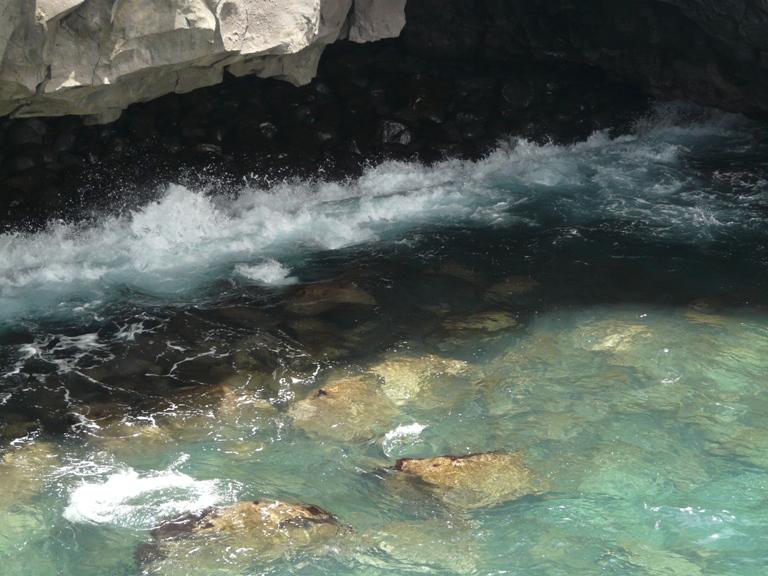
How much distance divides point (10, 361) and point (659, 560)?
596cm

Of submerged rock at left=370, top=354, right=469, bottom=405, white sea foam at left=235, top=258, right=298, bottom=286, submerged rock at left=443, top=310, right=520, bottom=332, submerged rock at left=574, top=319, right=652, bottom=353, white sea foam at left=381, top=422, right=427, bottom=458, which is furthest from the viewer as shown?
white sea foam at left=235, top=258, right=298, bottom=286

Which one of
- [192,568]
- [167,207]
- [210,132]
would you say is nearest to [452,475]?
[192,568]

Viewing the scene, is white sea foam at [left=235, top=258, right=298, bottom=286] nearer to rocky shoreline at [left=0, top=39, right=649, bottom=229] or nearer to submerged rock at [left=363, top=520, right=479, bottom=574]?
rocky shoreline at [left=0, top=39, right=649, bottom=229]

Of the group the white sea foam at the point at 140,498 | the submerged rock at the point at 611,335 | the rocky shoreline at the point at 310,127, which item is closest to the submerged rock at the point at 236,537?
the white sea foam at the point at 140,498

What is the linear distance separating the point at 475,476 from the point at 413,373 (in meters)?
1.64

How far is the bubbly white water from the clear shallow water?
0.15 ft

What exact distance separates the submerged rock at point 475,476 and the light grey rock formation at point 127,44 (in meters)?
4.50

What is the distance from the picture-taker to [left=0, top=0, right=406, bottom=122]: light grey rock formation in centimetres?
791

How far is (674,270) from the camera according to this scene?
414 inches

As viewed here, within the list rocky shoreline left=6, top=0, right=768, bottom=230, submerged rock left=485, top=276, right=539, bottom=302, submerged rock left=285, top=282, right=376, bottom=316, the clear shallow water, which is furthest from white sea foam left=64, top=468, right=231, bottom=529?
rocky shoreline left=6, top=0, right=768, bottom=230

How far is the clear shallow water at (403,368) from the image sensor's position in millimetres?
6406

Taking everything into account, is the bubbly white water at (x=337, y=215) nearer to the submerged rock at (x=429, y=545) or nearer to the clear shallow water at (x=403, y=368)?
the clear shallow water at (x=403, y=368)

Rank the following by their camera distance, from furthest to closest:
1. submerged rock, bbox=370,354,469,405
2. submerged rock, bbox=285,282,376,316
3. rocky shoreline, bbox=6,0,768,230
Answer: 1. rocky shoreline, bbox=6,0,768,230
2. submerged rock, bbox=285,282,376,316
3. submerged rock, bbox=370,354,469,405

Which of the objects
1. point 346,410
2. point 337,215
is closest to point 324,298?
point 346,410
